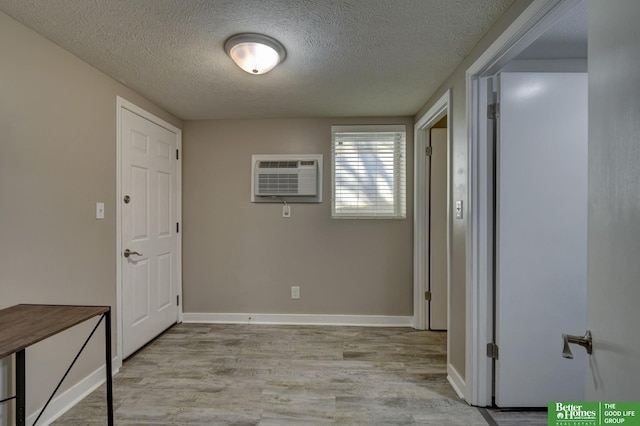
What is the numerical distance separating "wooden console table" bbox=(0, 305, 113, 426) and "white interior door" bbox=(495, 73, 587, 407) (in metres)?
2.20

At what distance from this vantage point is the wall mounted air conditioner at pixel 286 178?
300cm

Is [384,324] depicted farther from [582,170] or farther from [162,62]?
[162,62]

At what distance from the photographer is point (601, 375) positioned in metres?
0.78

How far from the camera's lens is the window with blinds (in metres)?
3.04

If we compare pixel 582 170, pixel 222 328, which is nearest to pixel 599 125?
pixel 582 170

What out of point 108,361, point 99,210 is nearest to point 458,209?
point 108,361

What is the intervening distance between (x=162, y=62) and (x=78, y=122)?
670 millimetres

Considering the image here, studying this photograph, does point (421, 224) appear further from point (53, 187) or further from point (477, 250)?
point (53, 187)

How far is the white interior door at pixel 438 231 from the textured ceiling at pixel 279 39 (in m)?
0.68

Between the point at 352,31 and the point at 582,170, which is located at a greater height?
the point at 352,31

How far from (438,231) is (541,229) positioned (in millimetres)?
1267

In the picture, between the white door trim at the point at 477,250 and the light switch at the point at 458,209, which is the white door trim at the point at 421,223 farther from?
the white door trim at the point at 477,250

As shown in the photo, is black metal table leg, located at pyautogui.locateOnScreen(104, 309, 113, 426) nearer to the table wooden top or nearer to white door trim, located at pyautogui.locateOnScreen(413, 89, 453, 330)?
the table wooden top

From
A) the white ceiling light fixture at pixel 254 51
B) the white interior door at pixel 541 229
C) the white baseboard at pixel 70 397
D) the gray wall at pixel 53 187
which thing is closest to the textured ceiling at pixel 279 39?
the white ceiling light fixture at pixel 254 51
